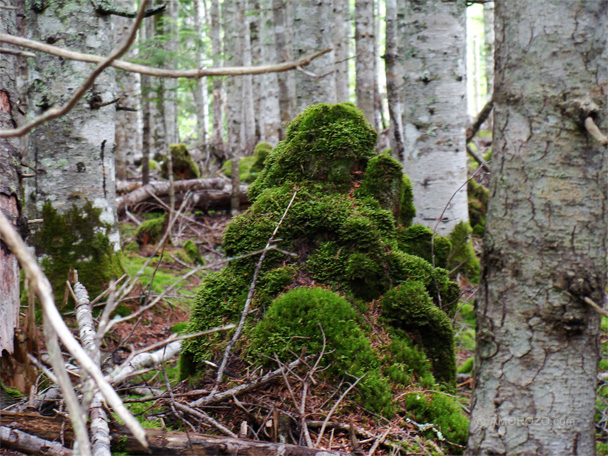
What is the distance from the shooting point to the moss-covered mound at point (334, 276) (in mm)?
3055

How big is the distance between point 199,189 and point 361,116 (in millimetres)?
8367

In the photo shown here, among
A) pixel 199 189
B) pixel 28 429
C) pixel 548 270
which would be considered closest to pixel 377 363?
pixel 548 270

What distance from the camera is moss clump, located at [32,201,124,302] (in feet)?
17.5

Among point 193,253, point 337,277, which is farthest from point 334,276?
point 193,253

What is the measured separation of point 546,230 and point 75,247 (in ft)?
15.9

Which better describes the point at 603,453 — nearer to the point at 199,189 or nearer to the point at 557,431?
the point at 557,431

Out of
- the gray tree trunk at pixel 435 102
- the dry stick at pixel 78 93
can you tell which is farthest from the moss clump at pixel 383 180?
the gray tree trunk at pixel 435 102

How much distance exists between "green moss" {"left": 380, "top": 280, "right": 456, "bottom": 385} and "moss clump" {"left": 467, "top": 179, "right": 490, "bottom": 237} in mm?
5986

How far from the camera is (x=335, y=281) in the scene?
345cm

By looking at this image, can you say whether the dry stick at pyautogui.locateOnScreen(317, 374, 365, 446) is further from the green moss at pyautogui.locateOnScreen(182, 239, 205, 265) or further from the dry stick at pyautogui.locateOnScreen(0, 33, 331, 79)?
the green moss at pyautogui.locateOnScreen(182, 239, 205, 265)

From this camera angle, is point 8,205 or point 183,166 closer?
point 8,205

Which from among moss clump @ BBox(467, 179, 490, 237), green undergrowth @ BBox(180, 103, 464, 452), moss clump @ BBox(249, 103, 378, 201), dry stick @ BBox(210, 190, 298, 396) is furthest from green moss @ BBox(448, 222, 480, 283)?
dry stick @ BBox(210, 190, 298, 396)

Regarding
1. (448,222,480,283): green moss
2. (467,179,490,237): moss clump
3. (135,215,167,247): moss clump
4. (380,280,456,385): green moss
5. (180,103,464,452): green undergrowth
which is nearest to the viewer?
(180,103,464,452): green undergrowth

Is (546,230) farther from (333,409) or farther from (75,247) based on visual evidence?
(75,247)
